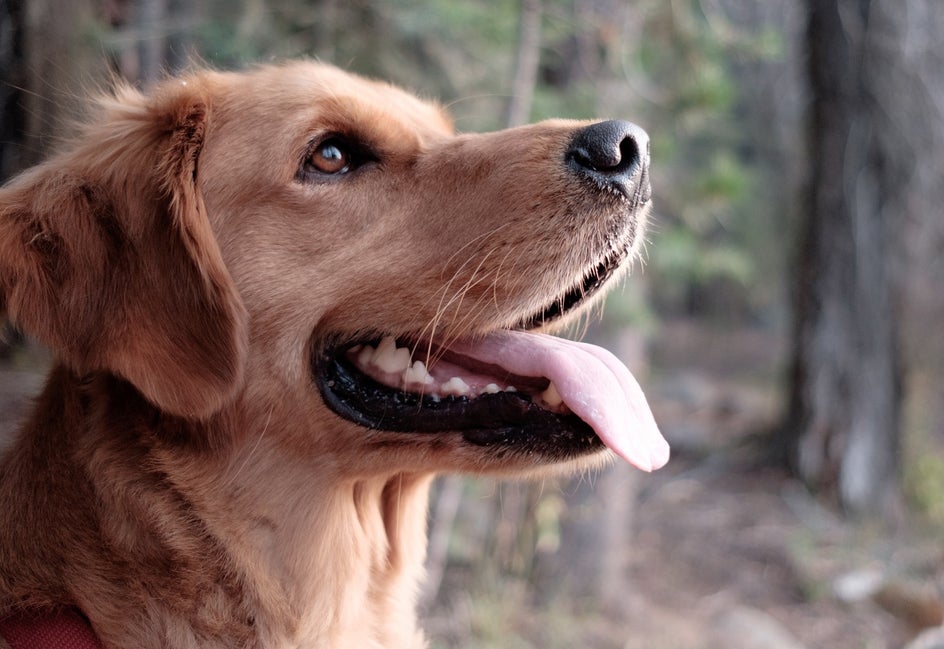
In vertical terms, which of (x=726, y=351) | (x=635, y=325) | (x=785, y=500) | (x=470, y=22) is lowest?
(x=726, y=351)

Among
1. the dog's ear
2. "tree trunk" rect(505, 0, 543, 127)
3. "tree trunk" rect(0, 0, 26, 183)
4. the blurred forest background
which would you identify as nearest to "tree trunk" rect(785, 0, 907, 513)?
the blurred forest background

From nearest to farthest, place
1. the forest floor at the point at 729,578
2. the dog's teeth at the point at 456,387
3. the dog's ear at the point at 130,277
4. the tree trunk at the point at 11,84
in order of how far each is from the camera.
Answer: the dog's ear at the point at 130,277 → the dog's teeth at the point at 456,387 → the tree trunk at the point at 11,84 → the forest floor at the point at 729,578

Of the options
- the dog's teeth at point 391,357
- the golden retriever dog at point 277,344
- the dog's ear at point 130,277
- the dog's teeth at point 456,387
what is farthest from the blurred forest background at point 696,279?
the dog's teeth at point 456,387

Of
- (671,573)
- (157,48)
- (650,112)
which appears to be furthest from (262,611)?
(671,573)

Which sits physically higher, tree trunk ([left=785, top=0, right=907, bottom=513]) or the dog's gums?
the dog's gums

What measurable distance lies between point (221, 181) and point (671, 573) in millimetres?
5087

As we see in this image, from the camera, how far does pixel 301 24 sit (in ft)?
15.6

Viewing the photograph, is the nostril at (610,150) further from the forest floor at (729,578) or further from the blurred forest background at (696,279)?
the forest floor at (729,578)

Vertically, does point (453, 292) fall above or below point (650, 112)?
above

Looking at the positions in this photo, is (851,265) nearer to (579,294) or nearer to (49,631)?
(579,294)

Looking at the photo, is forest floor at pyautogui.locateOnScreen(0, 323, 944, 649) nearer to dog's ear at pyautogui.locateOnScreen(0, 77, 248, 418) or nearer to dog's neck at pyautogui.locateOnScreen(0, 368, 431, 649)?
dog's neck at pyautogui.locateOnScreen(0, 368, 431, 649)

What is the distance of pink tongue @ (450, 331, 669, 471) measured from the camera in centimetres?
224

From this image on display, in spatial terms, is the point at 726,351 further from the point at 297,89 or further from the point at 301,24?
the point at 297,89

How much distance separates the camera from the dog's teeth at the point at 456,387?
7.75 feet
